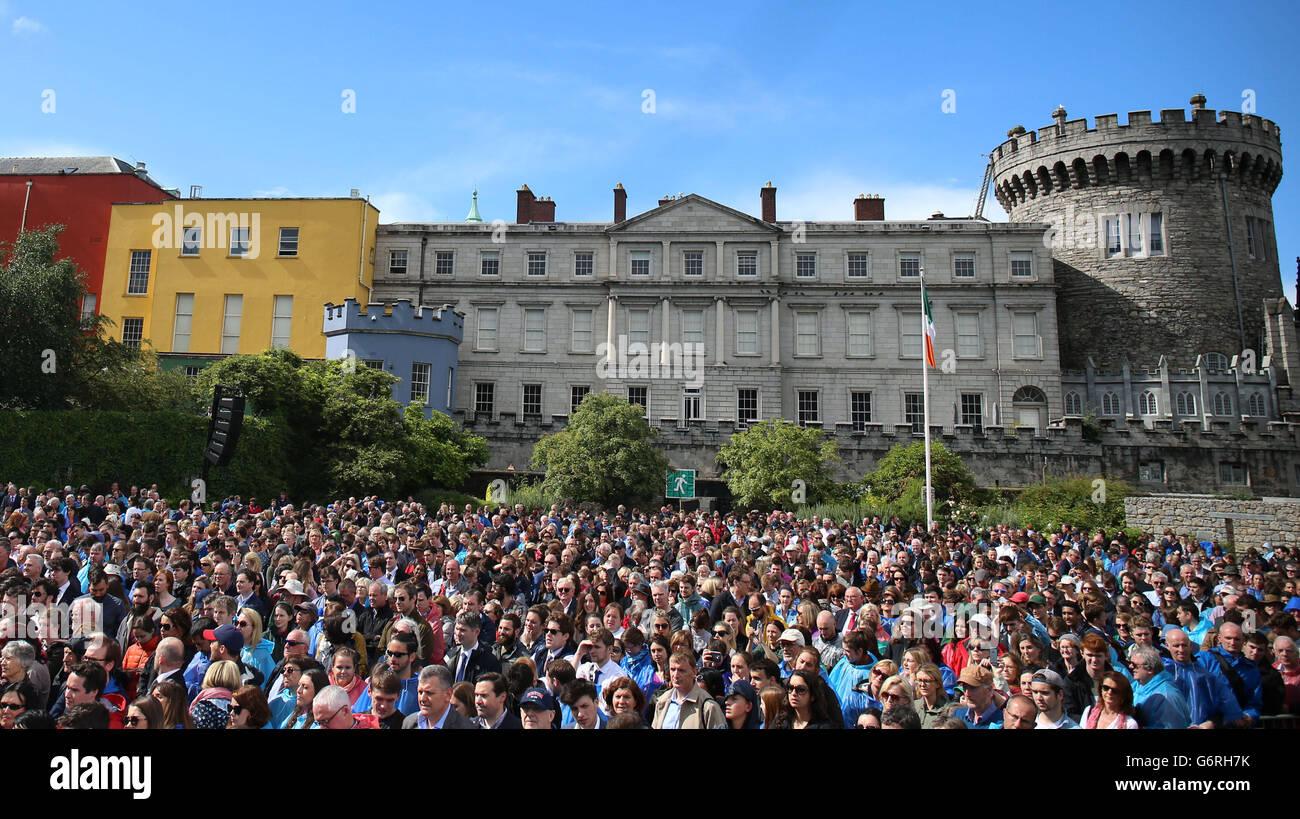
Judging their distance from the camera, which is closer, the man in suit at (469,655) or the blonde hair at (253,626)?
the man in suit at (469,655)

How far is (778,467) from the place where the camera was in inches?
1112

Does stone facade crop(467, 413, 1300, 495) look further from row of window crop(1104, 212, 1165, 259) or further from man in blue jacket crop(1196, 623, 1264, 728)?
man in blue jacket crop(1196, 623, 1264, 728)

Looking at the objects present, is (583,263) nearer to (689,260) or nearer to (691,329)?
(689,260)

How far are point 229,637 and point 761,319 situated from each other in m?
36.8

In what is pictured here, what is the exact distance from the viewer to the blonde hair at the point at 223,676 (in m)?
5.66

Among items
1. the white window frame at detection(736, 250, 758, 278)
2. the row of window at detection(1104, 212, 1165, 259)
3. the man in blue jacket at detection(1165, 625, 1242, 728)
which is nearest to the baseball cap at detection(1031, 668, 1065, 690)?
the man in blue jacket at detection(1165, 625, 1242, 728)

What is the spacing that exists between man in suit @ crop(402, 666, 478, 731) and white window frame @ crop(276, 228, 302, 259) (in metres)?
39.7

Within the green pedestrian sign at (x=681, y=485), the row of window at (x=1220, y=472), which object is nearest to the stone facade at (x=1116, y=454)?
the row of window at (x=1220, y=472)

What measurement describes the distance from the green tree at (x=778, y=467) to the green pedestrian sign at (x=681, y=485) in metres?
2.37

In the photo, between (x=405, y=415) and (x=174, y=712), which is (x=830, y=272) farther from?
(x=174, y=712)

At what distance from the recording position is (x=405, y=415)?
94.8ft

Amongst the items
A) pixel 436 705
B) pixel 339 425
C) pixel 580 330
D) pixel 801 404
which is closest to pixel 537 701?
pixel 436 705

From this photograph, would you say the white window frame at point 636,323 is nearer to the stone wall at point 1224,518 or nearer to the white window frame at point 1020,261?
the white window frame at point 1020,261

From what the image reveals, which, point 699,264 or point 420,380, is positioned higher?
point 699,264
